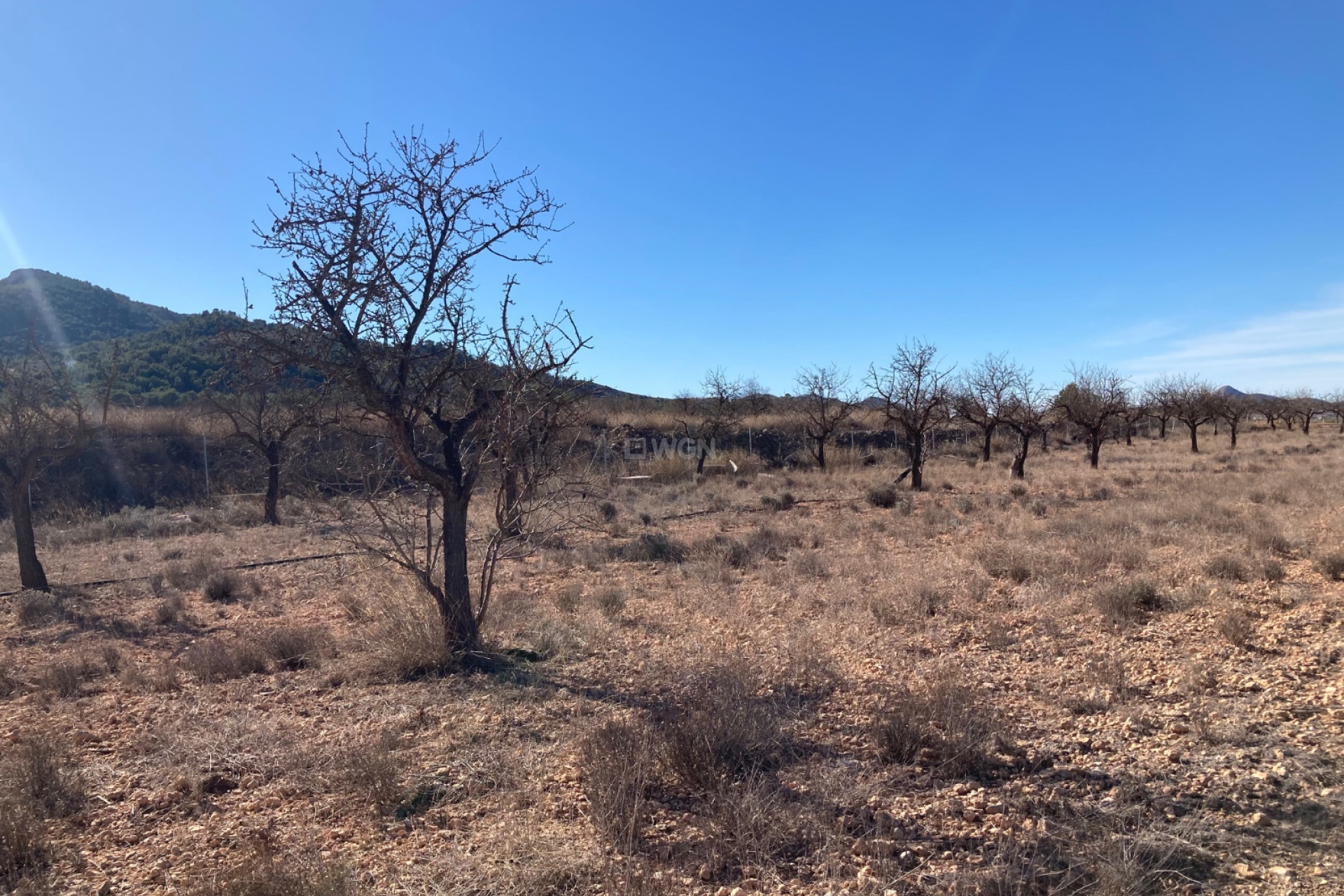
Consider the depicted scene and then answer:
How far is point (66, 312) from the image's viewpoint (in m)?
41.8

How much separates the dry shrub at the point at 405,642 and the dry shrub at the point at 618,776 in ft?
8.13

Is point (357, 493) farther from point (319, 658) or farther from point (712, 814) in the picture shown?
point (712, 814)

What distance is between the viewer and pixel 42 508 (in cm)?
2320

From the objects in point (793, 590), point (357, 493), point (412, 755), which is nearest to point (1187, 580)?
point (793, 590)

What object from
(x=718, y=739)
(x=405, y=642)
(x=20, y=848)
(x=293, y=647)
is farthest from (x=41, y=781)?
(x=718, y=739)

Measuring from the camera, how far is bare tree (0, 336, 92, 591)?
37.9 feet

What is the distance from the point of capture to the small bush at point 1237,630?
652 cm

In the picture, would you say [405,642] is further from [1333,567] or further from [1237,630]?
[1333,567]

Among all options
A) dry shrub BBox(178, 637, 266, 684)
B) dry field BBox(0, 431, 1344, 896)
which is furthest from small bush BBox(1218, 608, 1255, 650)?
dry shrub BBox(178, 637, 266, 684)

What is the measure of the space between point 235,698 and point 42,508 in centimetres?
2326

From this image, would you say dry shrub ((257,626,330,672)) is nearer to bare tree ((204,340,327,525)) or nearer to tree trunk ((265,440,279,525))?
bare tree ((204,340,327,525))

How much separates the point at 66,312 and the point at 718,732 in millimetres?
51453

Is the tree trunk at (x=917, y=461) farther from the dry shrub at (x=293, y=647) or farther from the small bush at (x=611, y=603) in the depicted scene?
the dry shrub at (x=293, y=647)

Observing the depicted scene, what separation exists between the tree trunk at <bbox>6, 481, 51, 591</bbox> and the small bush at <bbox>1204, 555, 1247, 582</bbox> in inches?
652
